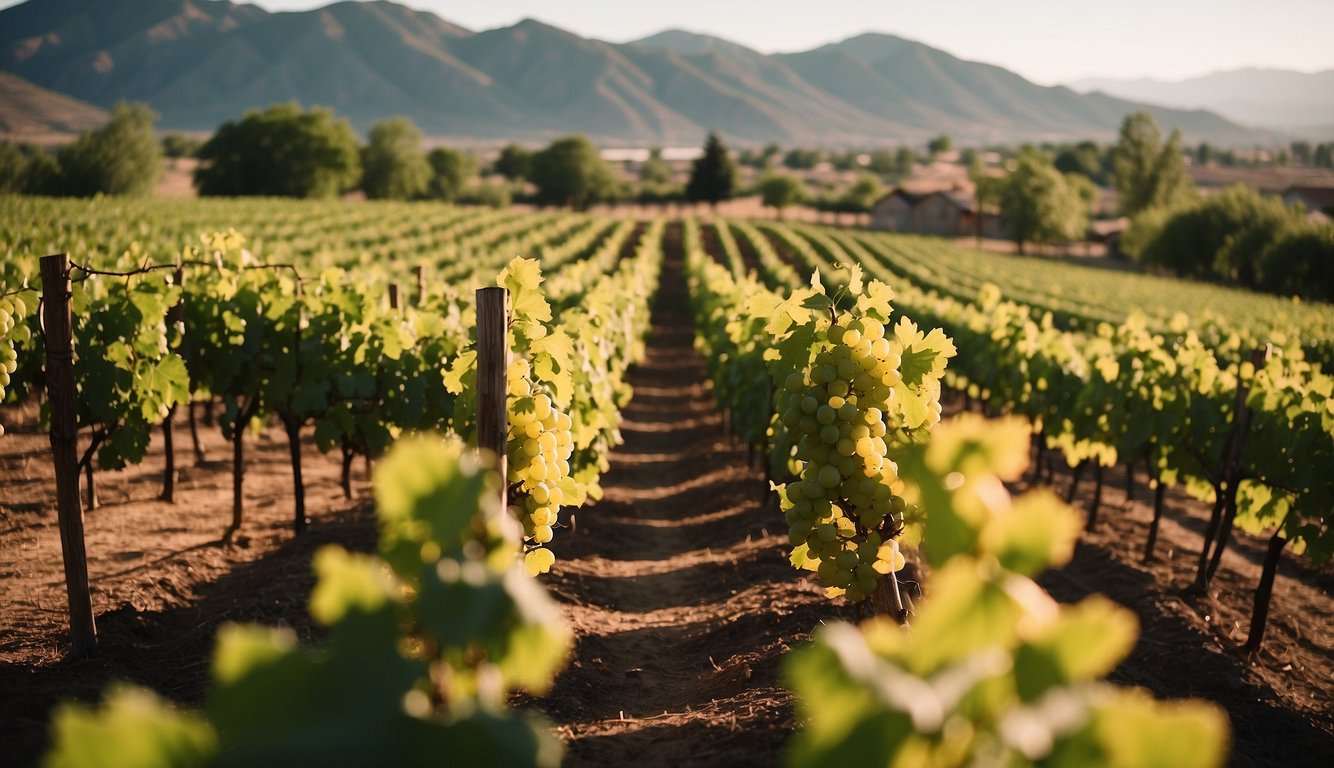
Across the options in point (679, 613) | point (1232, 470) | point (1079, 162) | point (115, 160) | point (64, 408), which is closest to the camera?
point (64, 408)

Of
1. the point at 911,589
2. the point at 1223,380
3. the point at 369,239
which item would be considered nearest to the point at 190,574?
the point at 911,589

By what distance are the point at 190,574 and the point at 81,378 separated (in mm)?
1582

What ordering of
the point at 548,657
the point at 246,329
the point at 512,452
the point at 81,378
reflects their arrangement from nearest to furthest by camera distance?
the point at 548,657
the point at 512,452
the point at 81,378
the point at 246,329

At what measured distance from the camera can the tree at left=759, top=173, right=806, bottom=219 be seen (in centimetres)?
8919

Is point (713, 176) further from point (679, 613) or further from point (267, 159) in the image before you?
point (679, 613)

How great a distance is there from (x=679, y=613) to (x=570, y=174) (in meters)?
81.6

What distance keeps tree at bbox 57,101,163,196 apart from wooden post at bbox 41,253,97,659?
70.5 m

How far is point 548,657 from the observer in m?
1.56

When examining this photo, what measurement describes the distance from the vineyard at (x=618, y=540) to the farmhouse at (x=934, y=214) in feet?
232

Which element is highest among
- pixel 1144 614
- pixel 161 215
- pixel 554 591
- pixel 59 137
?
pixel 59 137

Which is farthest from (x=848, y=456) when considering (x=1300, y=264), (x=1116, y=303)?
(x=1300, y=264)

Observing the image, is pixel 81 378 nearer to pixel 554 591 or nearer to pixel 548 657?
pixel 554 591

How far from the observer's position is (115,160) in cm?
6662

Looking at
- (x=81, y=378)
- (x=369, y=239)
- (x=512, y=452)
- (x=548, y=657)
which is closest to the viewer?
(x=548, y=657)
